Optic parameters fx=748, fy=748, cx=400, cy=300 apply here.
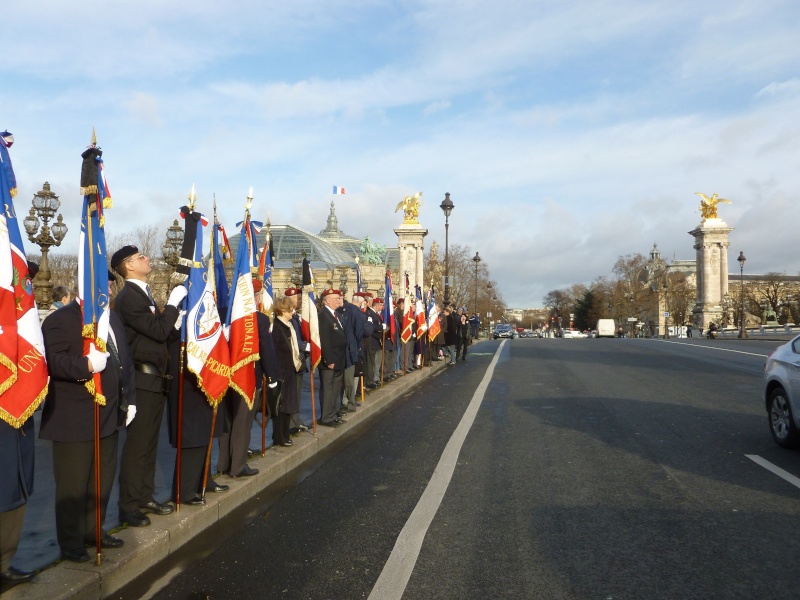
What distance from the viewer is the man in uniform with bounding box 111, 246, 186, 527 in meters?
5.39

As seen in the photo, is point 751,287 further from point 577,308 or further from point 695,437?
point 695,437

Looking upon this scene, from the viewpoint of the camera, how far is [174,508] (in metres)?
5.82

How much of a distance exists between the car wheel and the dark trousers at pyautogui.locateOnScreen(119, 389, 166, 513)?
6.81 meters

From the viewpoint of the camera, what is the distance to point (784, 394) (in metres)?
8.68

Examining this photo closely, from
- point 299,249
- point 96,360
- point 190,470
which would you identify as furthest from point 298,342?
point 299,249

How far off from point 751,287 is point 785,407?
115630mm

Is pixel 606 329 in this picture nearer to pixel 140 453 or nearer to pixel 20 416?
pixel 140 453

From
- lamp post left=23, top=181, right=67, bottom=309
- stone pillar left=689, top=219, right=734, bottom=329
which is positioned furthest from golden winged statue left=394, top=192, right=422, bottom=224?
lamp post left=23, top=181, right=67, bottom=309

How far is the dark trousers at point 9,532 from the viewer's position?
404 centimetres

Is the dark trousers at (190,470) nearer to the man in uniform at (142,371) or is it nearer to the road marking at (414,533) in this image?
the man in uniform at (142,371)

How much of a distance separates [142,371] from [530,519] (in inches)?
127

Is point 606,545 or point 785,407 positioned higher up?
point 785,407

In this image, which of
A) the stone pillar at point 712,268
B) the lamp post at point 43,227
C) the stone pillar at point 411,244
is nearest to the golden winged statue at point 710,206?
the stone pillar at point 712,268

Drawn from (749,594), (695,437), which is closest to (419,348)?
(695,437)
